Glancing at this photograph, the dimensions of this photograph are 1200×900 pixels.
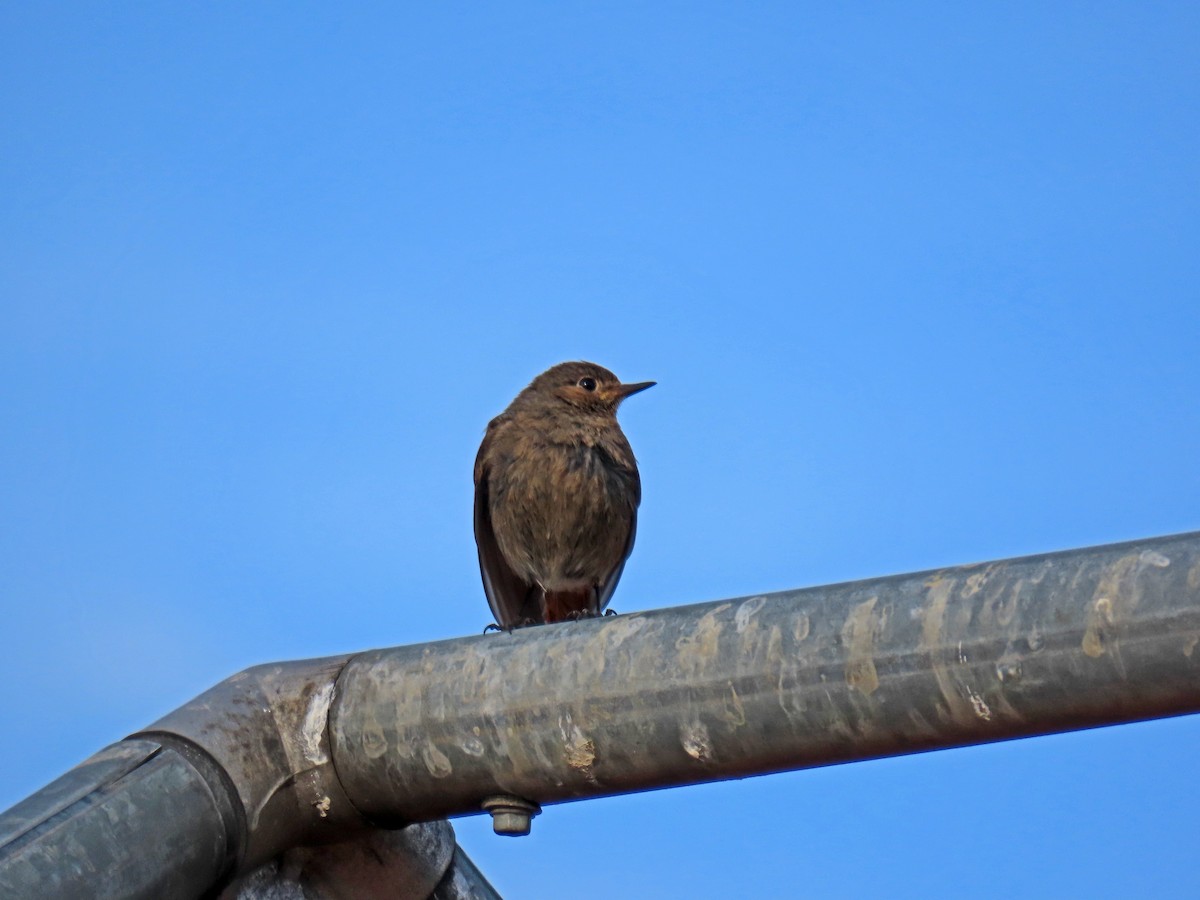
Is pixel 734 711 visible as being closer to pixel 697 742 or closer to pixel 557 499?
pixel 697 742

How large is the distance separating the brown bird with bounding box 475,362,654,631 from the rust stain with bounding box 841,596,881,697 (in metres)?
4.63

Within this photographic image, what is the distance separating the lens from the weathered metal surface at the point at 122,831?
214 centimetres

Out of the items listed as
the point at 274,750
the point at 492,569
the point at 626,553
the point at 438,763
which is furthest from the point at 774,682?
the point at 492,569

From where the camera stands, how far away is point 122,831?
2.26 metres

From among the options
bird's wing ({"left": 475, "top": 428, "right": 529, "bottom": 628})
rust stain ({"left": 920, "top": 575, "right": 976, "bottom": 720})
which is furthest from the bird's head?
rust stain ({"left": 920, "top": 575, "right": 976, "bottom": 720})

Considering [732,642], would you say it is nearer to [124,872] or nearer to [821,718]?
[821,718]

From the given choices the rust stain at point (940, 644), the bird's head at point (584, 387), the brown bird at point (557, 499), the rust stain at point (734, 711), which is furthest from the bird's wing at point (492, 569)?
the rust stain at point (940, 644)

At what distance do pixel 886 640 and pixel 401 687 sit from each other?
A: 0.83m

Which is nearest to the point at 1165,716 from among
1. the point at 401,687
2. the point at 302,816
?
the point at 401,687

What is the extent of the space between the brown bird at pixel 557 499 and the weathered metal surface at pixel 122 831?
437 centimetres

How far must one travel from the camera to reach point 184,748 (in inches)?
97.2

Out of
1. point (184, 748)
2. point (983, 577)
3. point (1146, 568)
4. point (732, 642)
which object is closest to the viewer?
point (1146, 568)

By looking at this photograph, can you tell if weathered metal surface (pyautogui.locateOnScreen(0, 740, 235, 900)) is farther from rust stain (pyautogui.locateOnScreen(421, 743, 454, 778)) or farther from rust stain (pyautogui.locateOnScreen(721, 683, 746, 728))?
rust stain (pyautogui.locateOnScreen(721, 683, 746, 728))

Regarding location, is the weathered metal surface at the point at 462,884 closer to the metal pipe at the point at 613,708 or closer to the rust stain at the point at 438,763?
the metal pipe at the point at 613,708
